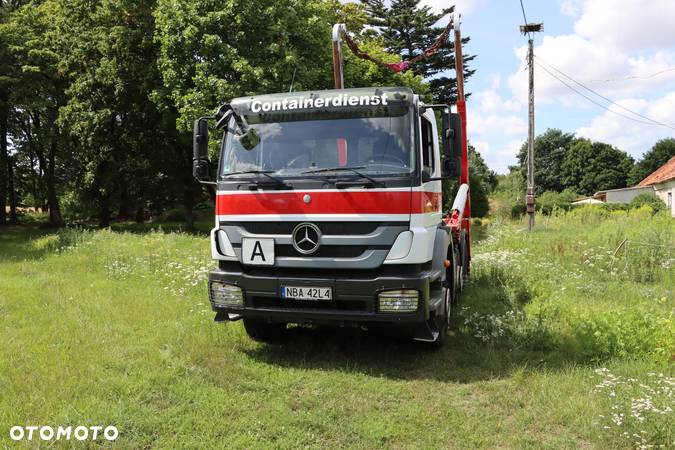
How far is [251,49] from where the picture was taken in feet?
62.7

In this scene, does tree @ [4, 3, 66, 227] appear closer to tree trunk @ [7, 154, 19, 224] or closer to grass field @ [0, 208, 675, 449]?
tree trunk @ [7, 154, 19, 224]

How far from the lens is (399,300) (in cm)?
Result: 496

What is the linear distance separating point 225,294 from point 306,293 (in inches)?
36.0

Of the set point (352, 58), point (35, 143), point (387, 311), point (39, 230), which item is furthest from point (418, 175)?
point (35, 143)

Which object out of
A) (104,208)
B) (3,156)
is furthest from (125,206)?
(3,156)

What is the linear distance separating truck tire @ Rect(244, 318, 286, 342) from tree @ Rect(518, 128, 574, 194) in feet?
247

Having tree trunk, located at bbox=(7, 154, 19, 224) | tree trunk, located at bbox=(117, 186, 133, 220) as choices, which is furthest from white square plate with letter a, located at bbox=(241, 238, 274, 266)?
tree trunk, located at bbox=(7, 154, 19, 224)

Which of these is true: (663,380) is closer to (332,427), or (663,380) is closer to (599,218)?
(332,427)

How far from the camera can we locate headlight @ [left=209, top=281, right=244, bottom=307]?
5374 mm

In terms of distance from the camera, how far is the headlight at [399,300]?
495 cm

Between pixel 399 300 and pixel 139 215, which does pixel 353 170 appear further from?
pixel 139 215

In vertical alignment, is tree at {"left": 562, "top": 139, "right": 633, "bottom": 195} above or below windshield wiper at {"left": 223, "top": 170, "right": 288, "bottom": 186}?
above

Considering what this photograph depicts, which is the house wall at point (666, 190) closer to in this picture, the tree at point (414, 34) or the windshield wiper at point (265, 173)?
the tree at point (414, 34)

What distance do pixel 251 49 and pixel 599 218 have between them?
522 inches
